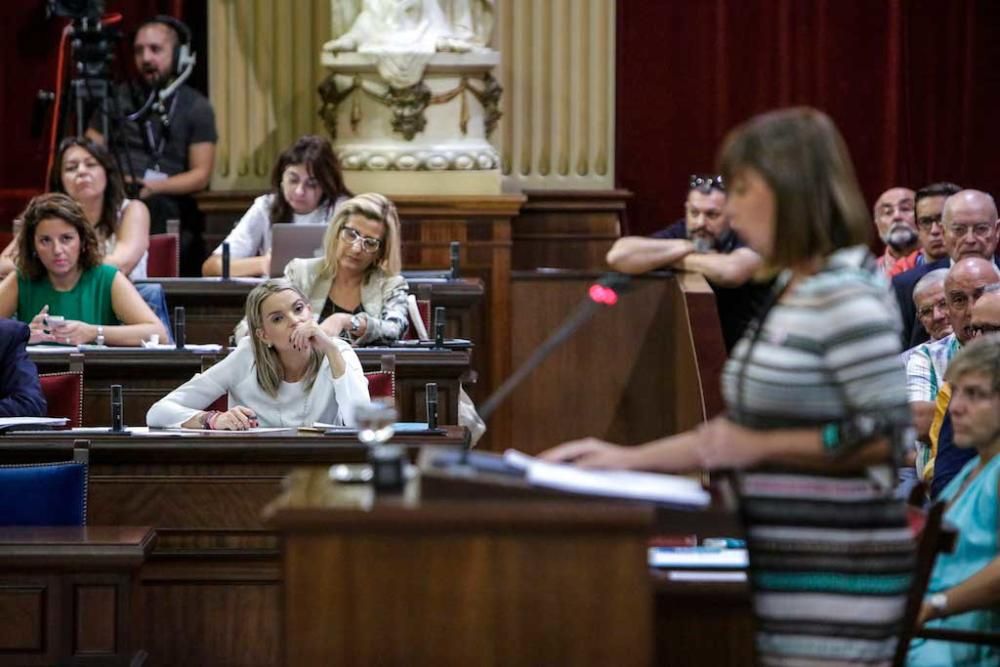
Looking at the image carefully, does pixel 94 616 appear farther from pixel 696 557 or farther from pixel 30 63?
pixel 30 63

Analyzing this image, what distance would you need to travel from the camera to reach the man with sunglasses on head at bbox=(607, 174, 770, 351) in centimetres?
599

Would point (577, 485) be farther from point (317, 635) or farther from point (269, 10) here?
point (269, 10)

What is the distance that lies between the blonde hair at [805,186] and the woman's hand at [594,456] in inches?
13.1

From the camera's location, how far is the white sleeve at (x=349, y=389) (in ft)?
15.8

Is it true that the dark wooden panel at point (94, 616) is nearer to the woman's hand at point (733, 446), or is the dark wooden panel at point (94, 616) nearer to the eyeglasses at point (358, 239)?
the woman's hand at point (733, 446)

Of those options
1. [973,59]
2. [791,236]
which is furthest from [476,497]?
[973,59]

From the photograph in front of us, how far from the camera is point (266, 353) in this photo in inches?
195

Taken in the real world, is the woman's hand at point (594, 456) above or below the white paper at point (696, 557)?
above

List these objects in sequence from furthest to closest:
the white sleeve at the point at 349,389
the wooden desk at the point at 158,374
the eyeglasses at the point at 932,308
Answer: the wooden desk at the point at 158,374, the eyeglasses at the point at 932,308, the white sleeve at the point at 349,389

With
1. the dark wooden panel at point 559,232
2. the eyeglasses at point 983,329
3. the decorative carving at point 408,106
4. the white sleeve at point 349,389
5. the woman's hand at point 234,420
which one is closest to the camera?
the eyeglasses at point 983,329

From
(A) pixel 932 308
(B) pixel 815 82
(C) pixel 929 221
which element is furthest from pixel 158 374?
(B) pixel 815 82

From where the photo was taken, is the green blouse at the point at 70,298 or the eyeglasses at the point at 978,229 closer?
the eyeglasses at the point at 978,229

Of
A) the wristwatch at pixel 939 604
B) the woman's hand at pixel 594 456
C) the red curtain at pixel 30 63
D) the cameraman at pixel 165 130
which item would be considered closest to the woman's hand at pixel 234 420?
the wristwatch at pixel 939 604

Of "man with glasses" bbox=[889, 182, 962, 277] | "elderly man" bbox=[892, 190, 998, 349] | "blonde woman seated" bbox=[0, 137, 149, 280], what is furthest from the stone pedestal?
"elderly man" bbox=[892, 190, 998, 349]
